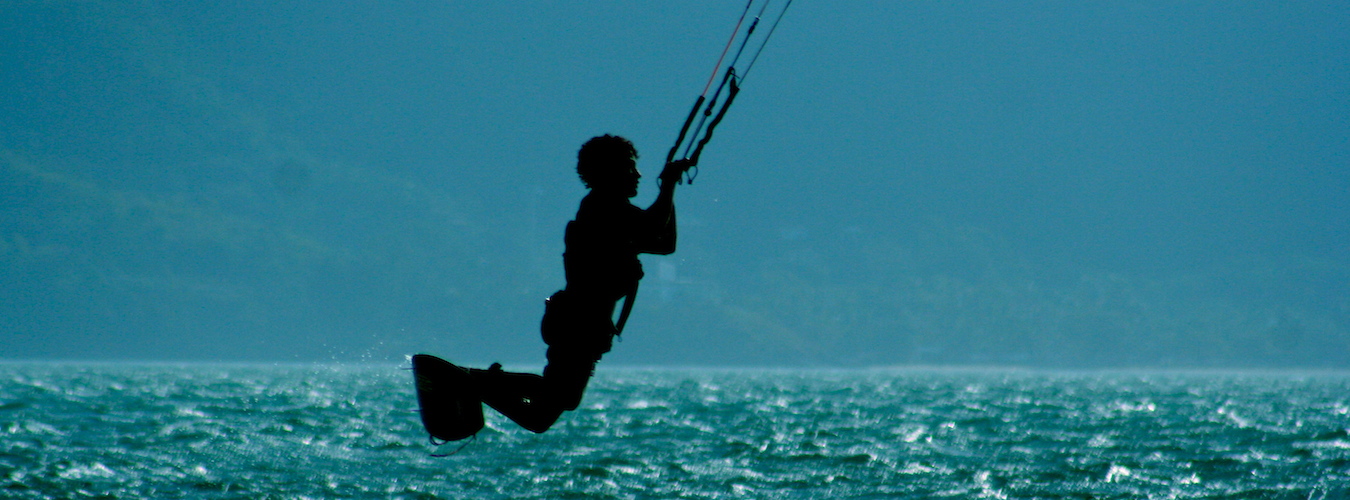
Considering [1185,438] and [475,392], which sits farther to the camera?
[1185,438]

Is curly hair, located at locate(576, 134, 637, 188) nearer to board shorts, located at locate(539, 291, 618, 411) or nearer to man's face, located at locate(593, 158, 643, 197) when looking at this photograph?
man's face, located at locate(593, 158, 643, 197)

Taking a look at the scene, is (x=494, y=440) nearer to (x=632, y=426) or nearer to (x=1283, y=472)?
(x=632, y=426)

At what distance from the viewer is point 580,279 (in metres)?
6.13

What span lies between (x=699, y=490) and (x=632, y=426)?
1726 cm

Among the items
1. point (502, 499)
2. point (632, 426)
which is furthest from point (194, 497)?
point (632, 426)

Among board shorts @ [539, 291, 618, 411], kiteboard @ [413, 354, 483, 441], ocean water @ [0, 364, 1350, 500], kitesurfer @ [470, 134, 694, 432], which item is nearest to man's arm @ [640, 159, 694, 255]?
kitesurfer @ [470, 134, 694, 432]

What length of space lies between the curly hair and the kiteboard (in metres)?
1.20

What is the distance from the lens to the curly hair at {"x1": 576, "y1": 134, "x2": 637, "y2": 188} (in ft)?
20.4

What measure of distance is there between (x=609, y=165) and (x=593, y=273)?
1.84ft

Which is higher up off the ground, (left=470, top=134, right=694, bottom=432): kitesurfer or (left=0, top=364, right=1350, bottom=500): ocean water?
(left=0, top=364, right=1350, bottom=500): ocean water

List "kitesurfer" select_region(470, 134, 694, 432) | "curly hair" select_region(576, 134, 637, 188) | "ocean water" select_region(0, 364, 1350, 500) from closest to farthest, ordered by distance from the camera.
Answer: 1. "kitesurfer" select_region(470, 134, 694, 432)
2. "curly hair" select_region(576, 134, 637, 188)
3. "ocean water" select_region(0, 364, 1350, 500)

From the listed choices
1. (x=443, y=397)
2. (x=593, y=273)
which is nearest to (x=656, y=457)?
(x=443, y=397)

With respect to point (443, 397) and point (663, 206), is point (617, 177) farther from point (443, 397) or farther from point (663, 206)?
point (443, 397)

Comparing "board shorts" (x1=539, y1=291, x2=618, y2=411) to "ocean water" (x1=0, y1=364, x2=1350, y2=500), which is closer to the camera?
"board shorts" (x1=539, y1=291, x2=618, y2=411)
